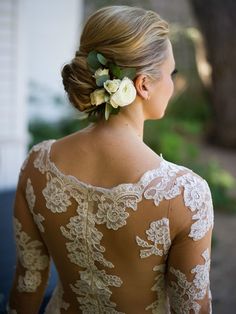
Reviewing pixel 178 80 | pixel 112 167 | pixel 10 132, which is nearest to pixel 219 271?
pixel 10 132

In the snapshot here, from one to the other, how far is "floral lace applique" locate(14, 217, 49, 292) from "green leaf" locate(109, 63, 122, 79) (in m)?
0.56

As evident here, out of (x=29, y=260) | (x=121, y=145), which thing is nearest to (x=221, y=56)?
(x=29, y=260)

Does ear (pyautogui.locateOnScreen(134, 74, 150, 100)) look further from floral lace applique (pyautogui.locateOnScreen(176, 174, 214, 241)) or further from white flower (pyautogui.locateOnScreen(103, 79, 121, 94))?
floral lace applique (pyautogui.locateOnScreen(176, 174, 214, 241))

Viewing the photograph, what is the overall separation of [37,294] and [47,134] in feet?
15.7

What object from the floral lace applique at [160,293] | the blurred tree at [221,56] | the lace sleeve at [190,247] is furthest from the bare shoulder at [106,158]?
the blurred tree at [221,56]

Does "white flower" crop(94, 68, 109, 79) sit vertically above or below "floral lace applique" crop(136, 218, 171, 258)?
above

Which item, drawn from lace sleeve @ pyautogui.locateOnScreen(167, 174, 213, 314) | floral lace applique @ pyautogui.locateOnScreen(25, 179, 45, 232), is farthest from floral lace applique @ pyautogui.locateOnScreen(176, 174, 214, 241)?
floral lace applique @ pyautogui.locateOnScreen(25, 179, 45, 232)

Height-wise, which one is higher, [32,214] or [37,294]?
[32,214]

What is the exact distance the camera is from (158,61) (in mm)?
1309

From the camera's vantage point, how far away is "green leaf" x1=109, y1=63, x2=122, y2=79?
51.1 inches

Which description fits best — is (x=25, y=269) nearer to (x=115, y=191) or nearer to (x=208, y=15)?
(x=115, y=191)

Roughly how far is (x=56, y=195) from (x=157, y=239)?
0.97 feet

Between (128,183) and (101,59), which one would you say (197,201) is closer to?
(128,183)

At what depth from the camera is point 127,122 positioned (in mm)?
1353
